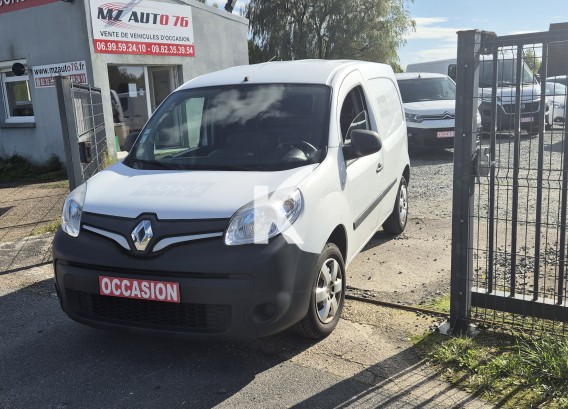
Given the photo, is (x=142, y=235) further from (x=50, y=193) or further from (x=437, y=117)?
(x=437, y=117)

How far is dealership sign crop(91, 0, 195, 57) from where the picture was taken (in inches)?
435

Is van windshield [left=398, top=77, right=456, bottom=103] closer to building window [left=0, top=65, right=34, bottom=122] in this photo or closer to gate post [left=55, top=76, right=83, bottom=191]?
building window [left=0, top=65, right=34, bottom=122]

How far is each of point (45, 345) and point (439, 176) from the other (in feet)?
25.6

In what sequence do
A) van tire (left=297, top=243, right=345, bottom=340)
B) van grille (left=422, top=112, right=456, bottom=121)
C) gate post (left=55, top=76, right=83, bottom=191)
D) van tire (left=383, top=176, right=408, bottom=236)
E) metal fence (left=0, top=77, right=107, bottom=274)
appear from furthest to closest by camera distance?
van grille (left=422, top=112, right=456, bottom=121) → van tire (left=383, top=176, right=408, bottom=236) → metal fence (left=0, top=77, right=107, bottom=274) → gate post (left=55, top=76, right=83, bottom=191) → van tire (left=297, top=243, right=345, bottom=340)

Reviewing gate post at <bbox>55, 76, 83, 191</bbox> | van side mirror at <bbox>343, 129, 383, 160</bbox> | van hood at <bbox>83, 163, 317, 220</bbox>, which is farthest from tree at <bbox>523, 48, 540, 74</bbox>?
gate post at <bbox>55, 76, 83, 191</bbox>

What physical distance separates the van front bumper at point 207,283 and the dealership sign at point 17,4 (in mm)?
9672

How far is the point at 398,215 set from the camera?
6.11m

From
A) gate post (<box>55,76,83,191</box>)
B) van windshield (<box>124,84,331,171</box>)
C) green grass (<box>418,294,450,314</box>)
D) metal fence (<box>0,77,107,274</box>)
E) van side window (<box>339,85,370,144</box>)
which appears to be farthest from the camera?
metal fence (<box>0,77,107,274</box>)

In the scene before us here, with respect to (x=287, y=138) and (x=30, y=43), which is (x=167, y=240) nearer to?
(x=287, y=138)

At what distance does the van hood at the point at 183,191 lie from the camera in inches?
127

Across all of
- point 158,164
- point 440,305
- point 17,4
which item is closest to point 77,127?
point 158,164

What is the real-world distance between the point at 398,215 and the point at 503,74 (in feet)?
9.36

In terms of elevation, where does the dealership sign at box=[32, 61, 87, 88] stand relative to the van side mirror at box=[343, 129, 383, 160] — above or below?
above

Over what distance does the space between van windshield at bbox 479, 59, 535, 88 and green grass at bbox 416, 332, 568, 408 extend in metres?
1.64
